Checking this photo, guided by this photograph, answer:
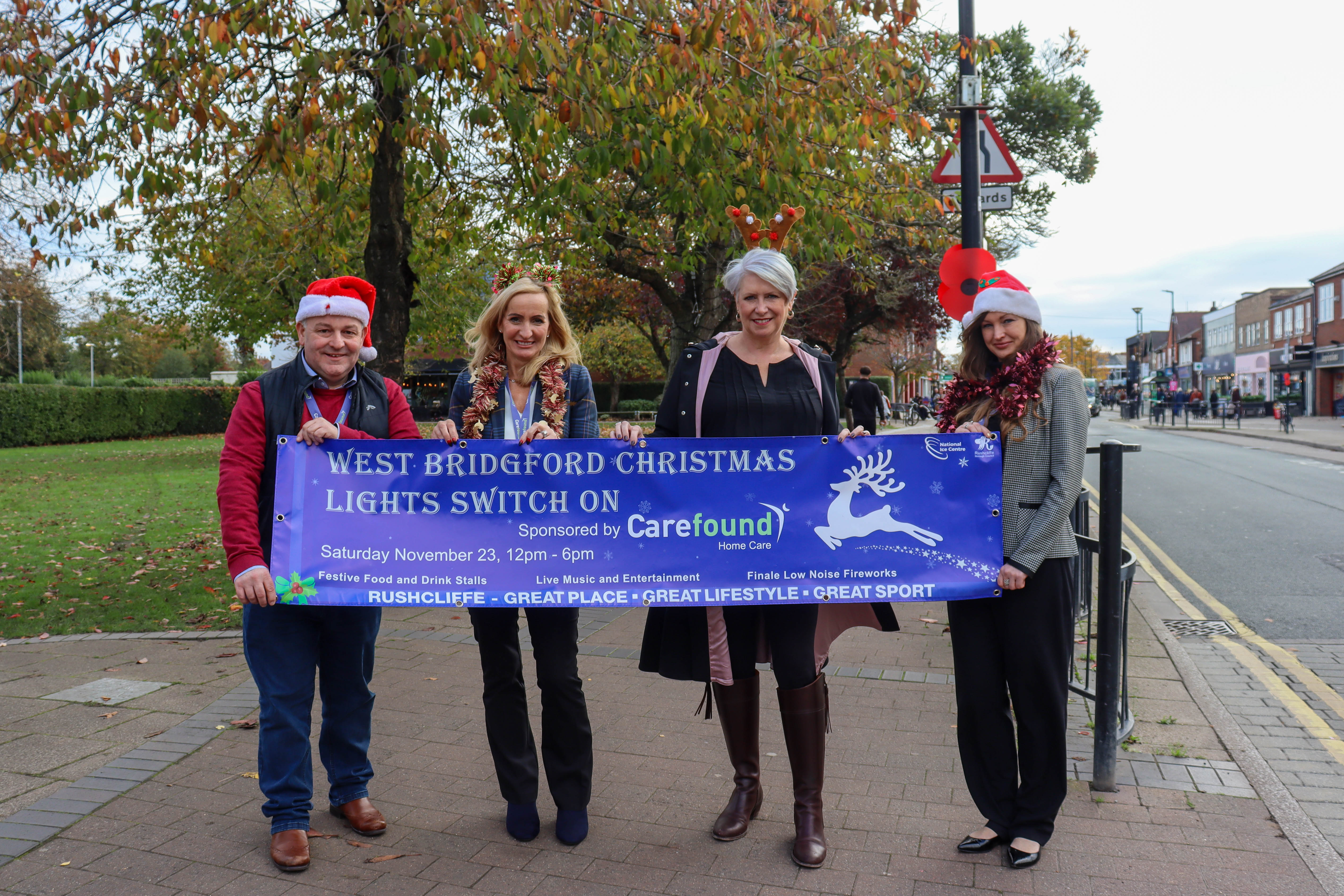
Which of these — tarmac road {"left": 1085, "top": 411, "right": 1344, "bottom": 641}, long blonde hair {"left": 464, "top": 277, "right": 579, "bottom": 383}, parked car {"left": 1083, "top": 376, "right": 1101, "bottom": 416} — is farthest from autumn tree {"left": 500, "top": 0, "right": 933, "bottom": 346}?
parked car {"left": 1083, "top": 376, "right": 1101, "bottom": 416}

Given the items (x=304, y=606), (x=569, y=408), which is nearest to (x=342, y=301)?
(x=569, y=408)

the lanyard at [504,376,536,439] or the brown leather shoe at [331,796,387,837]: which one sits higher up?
the lanyard at [504,376,536,439]

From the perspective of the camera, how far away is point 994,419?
3.43 meters

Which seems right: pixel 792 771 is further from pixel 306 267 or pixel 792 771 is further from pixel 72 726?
pixel 306 267

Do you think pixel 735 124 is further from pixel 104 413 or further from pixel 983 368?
pixel 104 413

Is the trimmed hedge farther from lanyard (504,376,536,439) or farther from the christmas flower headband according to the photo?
lanyard (504,376,536,439)

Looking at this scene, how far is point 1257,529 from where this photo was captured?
1153cm

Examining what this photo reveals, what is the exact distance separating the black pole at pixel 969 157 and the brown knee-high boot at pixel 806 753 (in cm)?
494

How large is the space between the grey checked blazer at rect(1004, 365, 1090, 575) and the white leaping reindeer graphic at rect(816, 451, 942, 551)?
15.2 inches

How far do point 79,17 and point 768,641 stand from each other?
253 inches

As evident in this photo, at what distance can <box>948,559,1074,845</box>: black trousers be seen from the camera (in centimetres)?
323

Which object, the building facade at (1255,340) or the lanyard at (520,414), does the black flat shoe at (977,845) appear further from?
the building facade at (1255,340)

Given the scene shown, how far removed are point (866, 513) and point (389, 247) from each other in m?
5.20

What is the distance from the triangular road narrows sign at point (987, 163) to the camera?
798 cm
